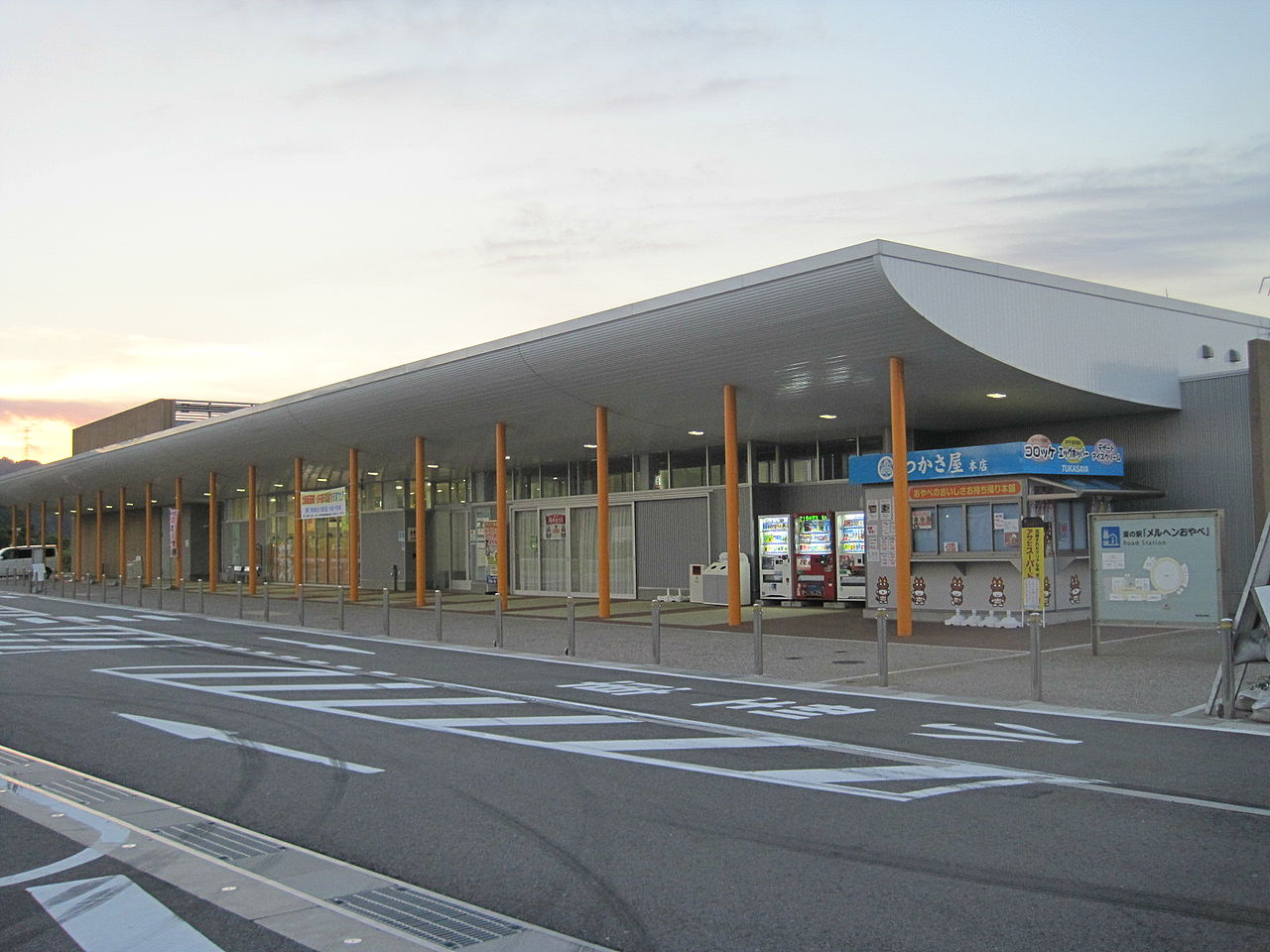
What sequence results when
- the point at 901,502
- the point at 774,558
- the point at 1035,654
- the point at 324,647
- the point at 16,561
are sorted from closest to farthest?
the point at 1035,654 → the point at 901,502 → the point at 324,647 → the point at 774,558 → the point at 16,561

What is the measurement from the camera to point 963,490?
2217cm

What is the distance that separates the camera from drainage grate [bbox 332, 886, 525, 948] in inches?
218

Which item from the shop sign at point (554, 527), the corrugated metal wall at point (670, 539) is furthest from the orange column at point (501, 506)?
the shop sign at point (554, 527)

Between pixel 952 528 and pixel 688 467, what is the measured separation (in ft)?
42.0

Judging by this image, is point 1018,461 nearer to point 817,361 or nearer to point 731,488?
point 817,361

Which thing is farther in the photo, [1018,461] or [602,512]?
[602,512]

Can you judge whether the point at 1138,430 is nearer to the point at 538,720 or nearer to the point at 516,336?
the point at 516,336

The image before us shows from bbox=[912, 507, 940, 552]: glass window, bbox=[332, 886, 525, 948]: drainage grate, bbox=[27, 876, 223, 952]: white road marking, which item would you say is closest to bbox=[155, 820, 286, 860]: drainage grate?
bbox=[27, 876, 223, 952]: white road marking

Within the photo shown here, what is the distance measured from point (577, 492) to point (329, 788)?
29.9 meters

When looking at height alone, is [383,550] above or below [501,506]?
below

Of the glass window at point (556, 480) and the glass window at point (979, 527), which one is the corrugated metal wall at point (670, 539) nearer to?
the glass window at point (556, 480)

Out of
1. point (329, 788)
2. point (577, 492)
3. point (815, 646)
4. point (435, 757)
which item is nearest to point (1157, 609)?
point (815, 646)

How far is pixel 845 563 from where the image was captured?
28578 mm

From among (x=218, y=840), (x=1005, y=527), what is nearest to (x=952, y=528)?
(x=1005, y=527)
